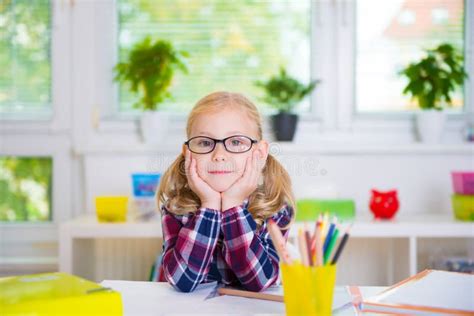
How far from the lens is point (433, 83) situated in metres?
2.08

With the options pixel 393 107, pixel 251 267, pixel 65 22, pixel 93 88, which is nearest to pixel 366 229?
pixel 393 107

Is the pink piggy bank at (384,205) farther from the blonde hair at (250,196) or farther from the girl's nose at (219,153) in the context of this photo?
the girl's nose at (219,153)

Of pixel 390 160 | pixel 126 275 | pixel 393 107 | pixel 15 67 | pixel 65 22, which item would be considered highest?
pixel 65 22

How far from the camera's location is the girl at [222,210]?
0.99 meters

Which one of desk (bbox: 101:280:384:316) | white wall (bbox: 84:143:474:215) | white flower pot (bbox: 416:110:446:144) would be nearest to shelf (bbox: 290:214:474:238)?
white wall (bbox: 84:143:474:215)

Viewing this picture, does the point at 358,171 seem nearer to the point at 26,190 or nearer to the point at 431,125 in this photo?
the point at 431,125

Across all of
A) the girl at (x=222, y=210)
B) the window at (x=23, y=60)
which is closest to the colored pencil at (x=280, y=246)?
the girl at (x=222, y=210)

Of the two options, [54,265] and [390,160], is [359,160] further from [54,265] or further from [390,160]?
[54,265]

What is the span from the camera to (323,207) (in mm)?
1887

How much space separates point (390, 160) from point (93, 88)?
1.18 meters

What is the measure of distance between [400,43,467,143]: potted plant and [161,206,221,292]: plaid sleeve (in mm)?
1326

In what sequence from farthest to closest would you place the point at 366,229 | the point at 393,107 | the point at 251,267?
the point at 393,107 < the point at 366,229 < the point at 251,267

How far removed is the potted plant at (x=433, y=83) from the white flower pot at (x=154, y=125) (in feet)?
2.99

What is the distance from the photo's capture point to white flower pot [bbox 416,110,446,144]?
2.09m
